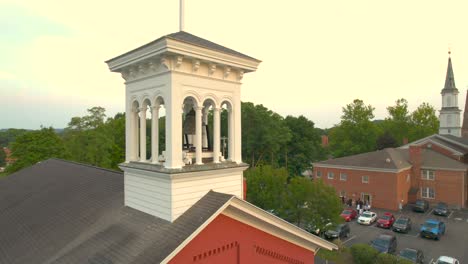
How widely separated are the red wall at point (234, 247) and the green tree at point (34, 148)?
35917mm

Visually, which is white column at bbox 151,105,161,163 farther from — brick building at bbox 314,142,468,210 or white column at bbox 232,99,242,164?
brick building at bbox 314,142,468,210

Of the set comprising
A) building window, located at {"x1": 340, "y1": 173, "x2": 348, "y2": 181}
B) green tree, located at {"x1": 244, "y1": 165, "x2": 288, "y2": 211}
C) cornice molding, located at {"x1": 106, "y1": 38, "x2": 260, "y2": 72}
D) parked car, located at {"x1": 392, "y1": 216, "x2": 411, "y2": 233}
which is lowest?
parked car, located at {"x1": 392, "y1": 216, "x2": 411, "y2": 233}

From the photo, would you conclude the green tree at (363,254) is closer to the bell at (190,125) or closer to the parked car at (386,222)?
the parked car at (386,222)

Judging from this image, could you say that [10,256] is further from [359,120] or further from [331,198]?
[359,120]

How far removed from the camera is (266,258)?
7.26 meters

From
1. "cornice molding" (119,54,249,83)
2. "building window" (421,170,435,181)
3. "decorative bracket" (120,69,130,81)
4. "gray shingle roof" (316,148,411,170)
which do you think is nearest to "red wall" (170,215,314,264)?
"cornice molding" (119,54,249,83)

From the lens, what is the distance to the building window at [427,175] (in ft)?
119

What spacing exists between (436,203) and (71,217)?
39.5 meters

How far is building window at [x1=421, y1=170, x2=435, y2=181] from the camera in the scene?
36.2 m

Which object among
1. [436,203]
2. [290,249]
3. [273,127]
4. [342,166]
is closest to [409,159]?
[436,203]

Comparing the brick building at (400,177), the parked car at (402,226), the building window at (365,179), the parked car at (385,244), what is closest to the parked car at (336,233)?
the parked car at (385,244)

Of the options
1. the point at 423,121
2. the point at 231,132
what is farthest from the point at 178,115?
the point at 423,121

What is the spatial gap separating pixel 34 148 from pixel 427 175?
46876 millimetres

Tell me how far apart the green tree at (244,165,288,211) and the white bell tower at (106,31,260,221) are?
52.6ft
